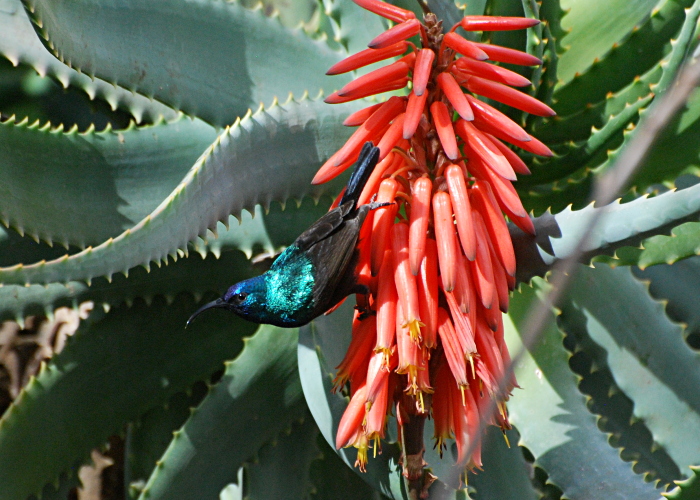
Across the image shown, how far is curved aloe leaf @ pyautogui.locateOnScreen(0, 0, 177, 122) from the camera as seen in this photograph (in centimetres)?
140

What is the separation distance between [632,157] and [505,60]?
75 centimetres

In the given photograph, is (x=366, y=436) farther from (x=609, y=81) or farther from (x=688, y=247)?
(x=609, y=81)

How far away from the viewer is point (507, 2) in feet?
4.07

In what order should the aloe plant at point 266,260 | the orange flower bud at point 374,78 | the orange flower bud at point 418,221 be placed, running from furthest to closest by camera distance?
the aloe plant at point 266,260 < the orange flower bud at point 374,78 < the orange flower bud at point 418,221

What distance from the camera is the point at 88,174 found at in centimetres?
126

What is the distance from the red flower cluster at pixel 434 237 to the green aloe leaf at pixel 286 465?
40cm

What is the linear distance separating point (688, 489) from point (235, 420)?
2.46 ft

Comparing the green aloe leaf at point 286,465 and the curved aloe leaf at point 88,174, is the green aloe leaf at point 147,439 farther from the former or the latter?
the curved aloe leaf at point 88,174

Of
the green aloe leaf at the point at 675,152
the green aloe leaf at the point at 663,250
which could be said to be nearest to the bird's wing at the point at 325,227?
the green aloe leaf at the point at 663,250

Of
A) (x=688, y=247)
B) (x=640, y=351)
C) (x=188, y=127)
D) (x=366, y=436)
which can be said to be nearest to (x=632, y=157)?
(x=366, y=436)

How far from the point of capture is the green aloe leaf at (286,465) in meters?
1.32

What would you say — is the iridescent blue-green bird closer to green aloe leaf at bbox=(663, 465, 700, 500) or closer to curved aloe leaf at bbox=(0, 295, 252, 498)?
curved aloe leaf at bbox=(0, 295, 252, 498)

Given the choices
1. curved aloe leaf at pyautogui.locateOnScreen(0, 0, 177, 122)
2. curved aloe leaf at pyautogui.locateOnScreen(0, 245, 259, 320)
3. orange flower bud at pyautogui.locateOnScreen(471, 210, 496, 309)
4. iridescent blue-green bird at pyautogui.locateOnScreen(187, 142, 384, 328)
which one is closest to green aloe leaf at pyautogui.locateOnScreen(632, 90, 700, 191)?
orange flower bud at pyautogui.locateOnScreen(471, 210, 496, 309)

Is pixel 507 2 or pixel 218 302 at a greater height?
pixel 507 2
